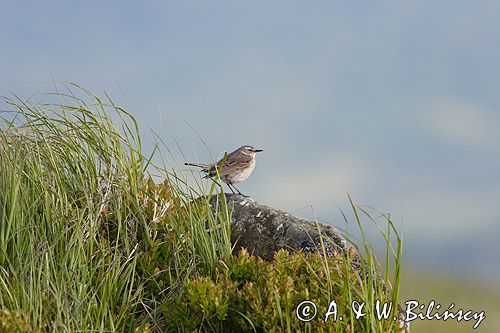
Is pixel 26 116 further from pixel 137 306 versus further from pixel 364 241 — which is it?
pixel 364 241

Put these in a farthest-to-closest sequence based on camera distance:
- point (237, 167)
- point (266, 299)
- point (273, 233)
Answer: point (237, 167)
point (273, 233)
point (266, 299)

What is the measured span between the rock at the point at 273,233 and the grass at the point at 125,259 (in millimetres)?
575

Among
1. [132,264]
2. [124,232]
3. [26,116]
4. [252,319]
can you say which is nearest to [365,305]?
[252,319]

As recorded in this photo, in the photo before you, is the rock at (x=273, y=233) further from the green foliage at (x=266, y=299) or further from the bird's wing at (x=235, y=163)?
the bird's wing at (x=235, y=163)

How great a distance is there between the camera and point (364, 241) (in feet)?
17.7

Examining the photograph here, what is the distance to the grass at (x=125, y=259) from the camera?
5094 mm

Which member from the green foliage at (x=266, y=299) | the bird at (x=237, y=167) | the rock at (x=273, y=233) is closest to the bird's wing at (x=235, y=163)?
the bird at (x=237, y=167)

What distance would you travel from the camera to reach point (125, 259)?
6082mm

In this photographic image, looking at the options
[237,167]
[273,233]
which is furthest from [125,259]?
[237,167]

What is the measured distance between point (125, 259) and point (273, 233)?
1463mm

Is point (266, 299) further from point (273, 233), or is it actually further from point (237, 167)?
point (237, 167)

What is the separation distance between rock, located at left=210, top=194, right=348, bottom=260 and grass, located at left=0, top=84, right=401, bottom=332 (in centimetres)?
58

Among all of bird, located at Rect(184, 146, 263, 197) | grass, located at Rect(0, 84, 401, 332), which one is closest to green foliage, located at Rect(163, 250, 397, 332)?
grass, located at Rect(0, 84, 401, 332)

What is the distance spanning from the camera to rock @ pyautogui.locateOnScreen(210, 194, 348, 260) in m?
6.71
